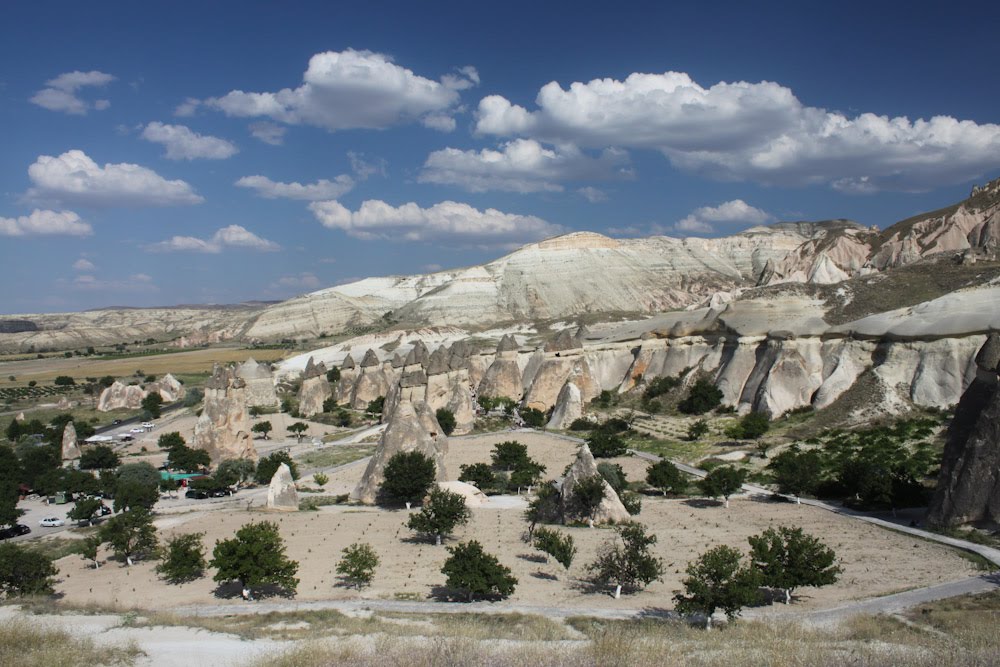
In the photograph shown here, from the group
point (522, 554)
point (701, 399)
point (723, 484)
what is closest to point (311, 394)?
point (701, 399)

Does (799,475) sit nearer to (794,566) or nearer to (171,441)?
(794,566)

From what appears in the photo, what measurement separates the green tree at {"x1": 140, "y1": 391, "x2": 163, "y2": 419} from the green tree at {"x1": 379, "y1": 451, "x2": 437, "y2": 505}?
35417 mm

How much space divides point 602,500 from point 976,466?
9.11 metres

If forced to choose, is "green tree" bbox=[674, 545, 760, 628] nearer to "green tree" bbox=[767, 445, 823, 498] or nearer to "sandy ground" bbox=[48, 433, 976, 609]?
"sandy ground" bbox=[48, 433, 976, 609]

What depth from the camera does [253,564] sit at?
1480cm

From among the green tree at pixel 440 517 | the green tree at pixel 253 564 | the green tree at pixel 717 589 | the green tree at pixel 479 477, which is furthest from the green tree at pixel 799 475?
the green tree at pixel 253 564

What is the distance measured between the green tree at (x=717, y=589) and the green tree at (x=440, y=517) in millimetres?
7802

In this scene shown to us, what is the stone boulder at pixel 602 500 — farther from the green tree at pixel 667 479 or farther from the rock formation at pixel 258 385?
the rock formation at pixel 258 385

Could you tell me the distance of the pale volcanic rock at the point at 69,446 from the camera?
3597 centimetres

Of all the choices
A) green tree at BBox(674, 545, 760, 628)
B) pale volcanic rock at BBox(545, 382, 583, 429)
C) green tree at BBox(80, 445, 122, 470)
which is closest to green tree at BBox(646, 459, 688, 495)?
green tree at BBox(674, 545, 760, 628)

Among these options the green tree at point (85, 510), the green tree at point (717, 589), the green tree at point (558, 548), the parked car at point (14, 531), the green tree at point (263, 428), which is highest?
the green tree at point (717, 589)

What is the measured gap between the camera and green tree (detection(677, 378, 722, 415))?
121ft

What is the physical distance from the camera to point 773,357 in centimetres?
3566

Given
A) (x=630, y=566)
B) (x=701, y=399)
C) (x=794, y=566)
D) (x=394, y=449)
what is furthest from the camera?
(x=701, y=399)
